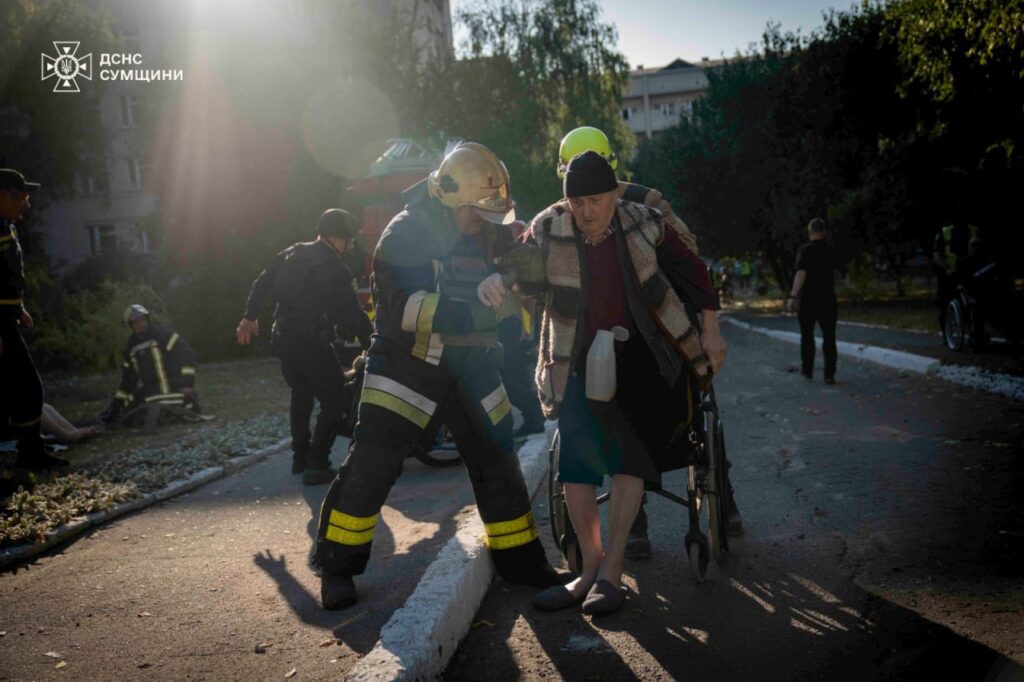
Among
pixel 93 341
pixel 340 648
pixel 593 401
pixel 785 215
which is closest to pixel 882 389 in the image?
pixel 593 401

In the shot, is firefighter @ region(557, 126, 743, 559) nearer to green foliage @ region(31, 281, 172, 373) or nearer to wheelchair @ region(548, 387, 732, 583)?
wheelchair @ region(548, 387, 732, 583)

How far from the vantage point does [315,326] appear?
7.76 meters

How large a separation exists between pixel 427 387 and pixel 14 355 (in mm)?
5137

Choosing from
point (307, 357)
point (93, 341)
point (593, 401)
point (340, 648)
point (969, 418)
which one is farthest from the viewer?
point (93, 341)

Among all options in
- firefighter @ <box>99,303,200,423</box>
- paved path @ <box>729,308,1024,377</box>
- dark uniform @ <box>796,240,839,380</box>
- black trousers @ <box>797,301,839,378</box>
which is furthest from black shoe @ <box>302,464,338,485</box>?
paved path @ <box>729,308,1024,377</box>

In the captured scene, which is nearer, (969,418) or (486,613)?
(486,613)

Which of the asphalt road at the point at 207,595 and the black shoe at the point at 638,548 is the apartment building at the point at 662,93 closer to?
the asphalt road at the point at 207,595

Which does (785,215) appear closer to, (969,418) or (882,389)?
(882,389)

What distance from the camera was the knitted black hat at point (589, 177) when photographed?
4.11 meters

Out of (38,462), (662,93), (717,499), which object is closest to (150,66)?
(38,462)

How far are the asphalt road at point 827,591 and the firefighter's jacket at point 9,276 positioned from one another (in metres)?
4.64

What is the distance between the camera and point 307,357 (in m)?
7.73

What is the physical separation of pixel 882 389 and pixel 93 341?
18.5 meters

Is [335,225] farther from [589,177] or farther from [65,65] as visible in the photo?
[65,65]
